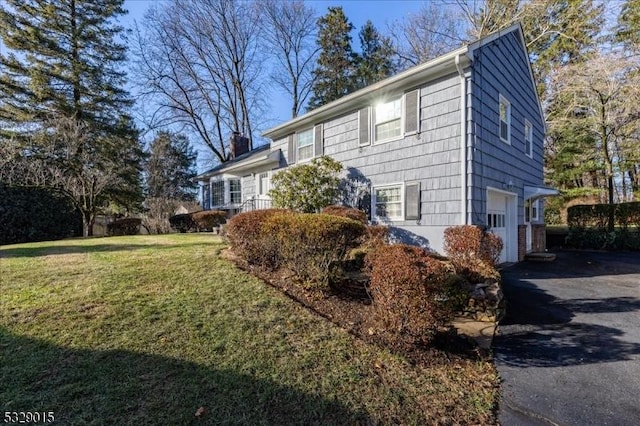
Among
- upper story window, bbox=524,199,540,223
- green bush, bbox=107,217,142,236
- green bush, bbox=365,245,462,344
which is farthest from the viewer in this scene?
green bush, bbox=107,217,142,236

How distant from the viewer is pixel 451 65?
7547 mm

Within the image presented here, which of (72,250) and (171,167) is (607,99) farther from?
(171,167)

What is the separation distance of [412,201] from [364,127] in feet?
9.65

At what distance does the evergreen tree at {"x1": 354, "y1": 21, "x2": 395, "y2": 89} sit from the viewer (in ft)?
78.2

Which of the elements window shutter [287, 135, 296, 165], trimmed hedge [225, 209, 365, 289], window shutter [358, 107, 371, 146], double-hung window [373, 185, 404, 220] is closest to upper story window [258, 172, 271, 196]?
window shutter [287, 135, 296, 165]

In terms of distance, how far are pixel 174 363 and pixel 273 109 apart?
25132 millimetres

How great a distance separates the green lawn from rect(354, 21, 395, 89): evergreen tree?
22688mm

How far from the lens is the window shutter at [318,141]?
37.4 ft

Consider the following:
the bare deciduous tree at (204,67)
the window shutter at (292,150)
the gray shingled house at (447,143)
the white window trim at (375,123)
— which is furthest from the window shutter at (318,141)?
the bare deciduous tree at (204,67)

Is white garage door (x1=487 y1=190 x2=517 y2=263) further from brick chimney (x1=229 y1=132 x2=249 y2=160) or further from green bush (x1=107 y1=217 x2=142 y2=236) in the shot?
brick chimney (x1=229 y1=132 x2=249 y2=160)

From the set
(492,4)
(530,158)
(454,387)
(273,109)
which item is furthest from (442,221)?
(273,109)

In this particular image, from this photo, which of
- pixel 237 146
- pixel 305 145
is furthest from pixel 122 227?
pixel 305 145

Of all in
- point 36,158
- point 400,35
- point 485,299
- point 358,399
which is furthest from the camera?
point 400,35

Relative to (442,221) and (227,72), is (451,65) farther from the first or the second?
(227,72)
